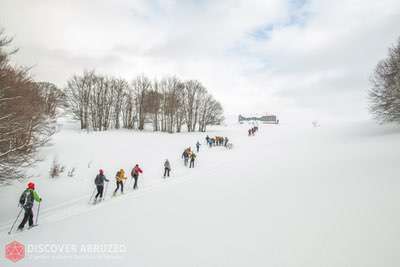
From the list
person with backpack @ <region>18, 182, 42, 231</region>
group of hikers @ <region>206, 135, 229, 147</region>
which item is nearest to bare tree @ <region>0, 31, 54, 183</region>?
person with backpack @ <region>18, 182, 42, 231</region>

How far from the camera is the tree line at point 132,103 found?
36750 millimetres

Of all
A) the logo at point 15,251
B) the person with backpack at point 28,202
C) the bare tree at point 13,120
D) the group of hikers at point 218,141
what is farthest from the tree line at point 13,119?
the group of hikers at point 218,141

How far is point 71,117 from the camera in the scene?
3656 cm

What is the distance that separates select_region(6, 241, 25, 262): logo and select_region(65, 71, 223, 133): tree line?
33981 mm

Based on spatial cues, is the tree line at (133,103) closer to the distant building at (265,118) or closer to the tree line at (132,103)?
→ the tree line at (132,103)

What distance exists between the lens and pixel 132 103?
134ft

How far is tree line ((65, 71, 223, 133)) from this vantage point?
121ft

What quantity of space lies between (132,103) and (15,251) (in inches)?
1530

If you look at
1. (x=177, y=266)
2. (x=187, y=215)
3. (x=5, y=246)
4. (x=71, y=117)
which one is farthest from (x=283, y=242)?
(x=71, y=117)

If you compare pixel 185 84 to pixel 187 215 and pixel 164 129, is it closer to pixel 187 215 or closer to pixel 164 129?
pixel 164 129

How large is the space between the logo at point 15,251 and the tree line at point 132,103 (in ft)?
111

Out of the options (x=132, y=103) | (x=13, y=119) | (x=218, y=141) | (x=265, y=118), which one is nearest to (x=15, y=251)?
(x=13, y=119)

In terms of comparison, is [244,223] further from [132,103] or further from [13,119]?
[132,103]

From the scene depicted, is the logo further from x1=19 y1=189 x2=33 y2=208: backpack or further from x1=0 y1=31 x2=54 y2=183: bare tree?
x1=0 y1=31 x2=54 y2=183: bare tree
